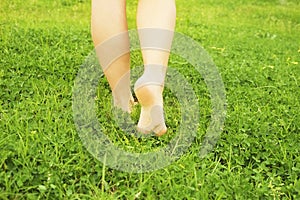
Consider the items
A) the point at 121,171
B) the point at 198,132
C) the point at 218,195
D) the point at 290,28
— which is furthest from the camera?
the point at 290,28

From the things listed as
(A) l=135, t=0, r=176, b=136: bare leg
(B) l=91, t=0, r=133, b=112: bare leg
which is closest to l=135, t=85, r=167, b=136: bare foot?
(A) l=135, t=0, r=176, b=136: bare leg

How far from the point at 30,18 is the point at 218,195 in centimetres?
456

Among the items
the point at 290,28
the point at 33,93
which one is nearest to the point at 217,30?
the point at 290,28

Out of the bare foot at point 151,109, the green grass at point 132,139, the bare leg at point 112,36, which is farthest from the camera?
the bare leg at point 112,36

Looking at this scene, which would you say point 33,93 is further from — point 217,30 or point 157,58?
point 217,30

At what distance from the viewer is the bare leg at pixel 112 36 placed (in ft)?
8.09

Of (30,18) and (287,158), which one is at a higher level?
(287,158)

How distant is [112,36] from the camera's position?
247 cm

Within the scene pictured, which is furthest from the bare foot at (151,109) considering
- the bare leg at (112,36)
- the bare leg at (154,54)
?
the bare leg at (112,36)

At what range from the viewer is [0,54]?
3797mm

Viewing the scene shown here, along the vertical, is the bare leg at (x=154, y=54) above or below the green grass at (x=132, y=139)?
above

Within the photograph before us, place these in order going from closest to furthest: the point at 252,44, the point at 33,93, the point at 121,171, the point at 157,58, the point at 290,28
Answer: the point at 121,171 < the point at 157,58 < the point at 33,93 < the point at 252,44 < the point at 290,28

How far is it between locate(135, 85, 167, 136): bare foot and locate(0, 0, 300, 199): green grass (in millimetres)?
65

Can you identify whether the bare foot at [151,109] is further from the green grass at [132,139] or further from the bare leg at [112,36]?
the bare leg at [112,36]
